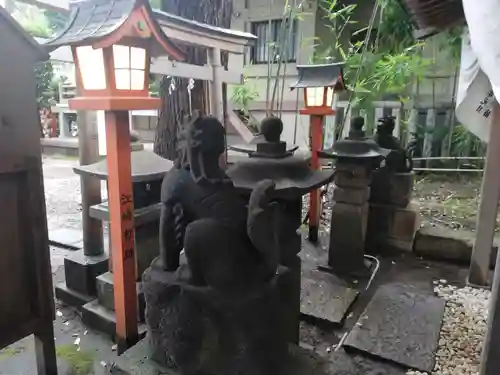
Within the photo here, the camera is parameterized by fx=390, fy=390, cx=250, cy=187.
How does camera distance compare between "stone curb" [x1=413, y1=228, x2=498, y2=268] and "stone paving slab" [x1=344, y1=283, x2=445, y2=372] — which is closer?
"stone paving slab" [x1=344, y1=283, x2=445, y2=372]

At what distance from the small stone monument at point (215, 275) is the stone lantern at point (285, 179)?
18.3 inches

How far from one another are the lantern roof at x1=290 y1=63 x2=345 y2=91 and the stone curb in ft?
6.44

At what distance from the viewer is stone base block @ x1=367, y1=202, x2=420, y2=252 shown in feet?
14.4

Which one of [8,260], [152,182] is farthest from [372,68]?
[8,260]

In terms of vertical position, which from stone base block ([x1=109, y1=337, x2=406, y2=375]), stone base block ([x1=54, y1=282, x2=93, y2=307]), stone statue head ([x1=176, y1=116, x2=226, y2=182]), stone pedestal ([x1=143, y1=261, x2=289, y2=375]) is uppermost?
stone statue head ([x1=176, y1=116, x2=226, y2=182])

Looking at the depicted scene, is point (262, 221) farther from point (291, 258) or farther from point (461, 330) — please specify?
point (461, 330)

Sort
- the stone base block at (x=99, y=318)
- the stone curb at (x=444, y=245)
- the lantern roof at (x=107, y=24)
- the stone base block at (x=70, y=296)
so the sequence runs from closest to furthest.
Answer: the lantern roof at (x=107, y=24) → the stone base block at (x=99, y=318) → the stone base block at (x=70, y=296) → the stone curb at (x=444, y=245)

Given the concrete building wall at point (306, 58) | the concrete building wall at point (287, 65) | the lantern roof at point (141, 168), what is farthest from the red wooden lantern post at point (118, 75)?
the concrete building wall at point (287, 65)

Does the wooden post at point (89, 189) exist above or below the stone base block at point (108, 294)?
above

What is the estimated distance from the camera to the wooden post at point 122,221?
2283 millimetres

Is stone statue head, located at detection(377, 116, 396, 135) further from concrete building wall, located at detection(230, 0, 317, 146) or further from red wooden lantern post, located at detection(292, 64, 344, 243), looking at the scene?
concrete building wall, located at detection(230, 0, 317, 146)

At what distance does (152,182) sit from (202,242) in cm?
139

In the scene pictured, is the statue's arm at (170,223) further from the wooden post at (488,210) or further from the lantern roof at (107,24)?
the wooden post at (488,210)

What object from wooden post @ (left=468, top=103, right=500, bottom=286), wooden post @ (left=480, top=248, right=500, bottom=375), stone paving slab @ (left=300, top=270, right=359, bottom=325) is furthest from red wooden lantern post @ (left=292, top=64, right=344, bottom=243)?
wooden post @ (left=480, top=248, right=500, bottom=375)
